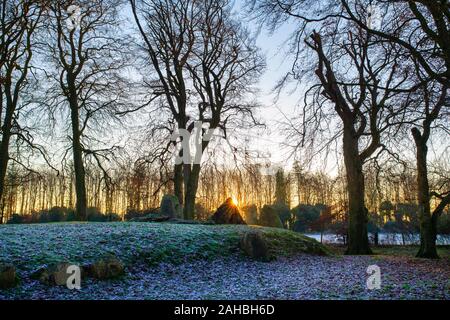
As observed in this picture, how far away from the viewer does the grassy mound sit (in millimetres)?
8047

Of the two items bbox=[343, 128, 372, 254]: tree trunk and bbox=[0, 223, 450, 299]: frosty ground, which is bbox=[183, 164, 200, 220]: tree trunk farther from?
bbox=[343, 128, 372, 254]: tree trunk

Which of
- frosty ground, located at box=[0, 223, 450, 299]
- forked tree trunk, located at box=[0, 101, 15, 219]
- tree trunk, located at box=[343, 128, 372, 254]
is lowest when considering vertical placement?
frosty ground, located at box=[0, 223, 450, 299]

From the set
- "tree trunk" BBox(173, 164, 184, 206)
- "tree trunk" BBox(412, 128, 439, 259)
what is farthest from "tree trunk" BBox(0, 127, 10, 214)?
"tree trunk" BBox(412, 128, 439, 259)

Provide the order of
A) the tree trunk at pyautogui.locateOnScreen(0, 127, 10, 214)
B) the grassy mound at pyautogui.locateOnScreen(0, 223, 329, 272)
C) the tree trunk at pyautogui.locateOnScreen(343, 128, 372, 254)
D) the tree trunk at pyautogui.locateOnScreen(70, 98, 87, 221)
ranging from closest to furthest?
the grassy mound at pyautogui.locateOnScreen(0, 223, 329, 272) → the tree trunk at pyautogui.locateOnScreen(343, 128, 372, 254) → the tree trunk at pyautogui.locateOnScreen(0, 127, 10, 214) → the tree trunk at pyautogui.locateOnScreen(70, 98, 87, 221)

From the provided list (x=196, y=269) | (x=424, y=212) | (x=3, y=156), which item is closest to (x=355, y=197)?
(x=424, y=212)

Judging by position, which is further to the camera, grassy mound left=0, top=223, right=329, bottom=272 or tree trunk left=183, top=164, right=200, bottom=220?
tree trunk left=183, top=164, right=200, bottom=220

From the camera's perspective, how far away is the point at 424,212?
12.8 meters

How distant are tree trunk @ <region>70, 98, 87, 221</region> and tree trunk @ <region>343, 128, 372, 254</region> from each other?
1236 centimetres

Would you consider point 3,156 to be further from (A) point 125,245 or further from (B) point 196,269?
(B) point 196,269

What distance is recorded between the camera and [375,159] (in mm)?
15438

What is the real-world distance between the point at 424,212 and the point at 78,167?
50.3ft

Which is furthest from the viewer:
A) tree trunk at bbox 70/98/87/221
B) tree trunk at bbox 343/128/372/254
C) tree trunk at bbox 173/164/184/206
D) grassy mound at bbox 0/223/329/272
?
tree trunk at bbox 173/164/184/206

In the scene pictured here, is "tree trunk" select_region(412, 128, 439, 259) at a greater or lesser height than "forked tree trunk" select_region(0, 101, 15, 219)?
lesser
